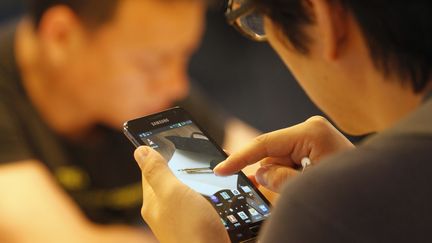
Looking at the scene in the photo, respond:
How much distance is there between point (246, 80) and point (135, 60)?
0.36m

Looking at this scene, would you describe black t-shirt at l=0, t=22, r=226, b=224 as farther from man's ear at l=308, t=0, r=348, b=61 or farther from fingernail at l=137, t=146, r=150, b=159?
man's ear at l=308, t=0, r=348, b=61

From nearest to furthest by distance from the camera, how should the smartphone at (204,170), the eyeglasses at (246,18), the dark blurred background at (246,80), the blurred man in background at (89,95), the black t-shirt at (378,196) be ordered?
the black t-shirt at (378,196) → the eyeglasses at (246,18) → the smartphone at (204,170) → the blurred man in background at (89,95) → the dark blurred background at (246,80)

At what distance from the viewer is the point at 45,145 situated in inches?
63.1

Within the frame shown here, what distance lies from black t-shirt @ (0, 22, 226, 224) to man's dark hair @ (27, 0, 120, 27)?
7cm

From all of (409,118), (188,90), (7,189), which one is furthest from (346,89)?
Answer: (188,90)

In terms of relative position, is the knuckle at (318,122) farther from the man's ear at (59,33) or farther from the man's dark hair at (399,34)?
the man's ear at (59,33)

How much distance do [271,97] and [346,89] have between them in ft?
4.38

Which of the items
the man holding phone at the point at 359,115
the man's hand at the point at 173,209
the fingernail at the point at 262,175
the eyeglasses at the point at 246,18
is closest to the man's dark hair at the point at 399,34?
the man holding phone at the point at 359,115

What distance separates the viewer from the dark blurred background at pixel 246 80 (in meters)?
1.77

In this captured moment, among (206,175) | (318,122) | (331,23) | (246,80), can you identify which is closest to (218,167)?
(206,175)

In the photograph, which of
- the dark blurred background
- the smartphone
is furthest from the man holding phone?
the dark blurred background

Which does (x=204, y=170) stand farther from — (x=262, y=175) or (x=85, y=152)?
(x=85, y=152)

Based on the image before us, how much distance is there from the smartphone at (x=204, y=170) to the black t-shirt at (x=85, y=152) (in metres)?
0.73

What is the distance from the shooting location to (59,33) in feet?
5.30
